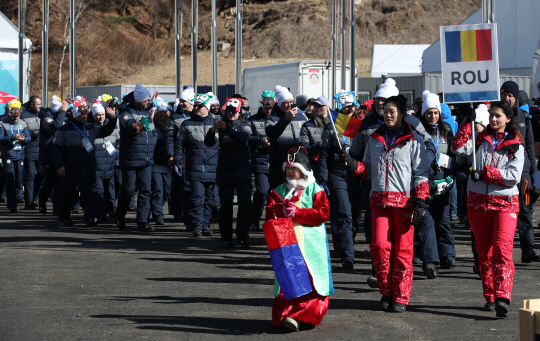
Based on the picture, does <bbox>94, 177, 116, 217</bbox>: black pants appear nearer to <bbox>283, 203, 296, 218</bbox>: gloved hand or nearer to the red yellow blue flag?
the red yellow blue flag

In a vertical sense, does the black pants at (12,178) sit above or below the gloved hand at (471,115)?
below

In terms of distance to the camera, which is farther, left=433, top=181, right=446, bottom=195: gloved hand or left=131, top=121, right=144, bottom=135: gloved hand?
left=131, top=121, right=144, bottom=135: gloved hand

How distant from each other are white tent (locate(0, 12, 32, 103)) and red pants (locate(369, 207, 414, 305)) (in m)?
19.6

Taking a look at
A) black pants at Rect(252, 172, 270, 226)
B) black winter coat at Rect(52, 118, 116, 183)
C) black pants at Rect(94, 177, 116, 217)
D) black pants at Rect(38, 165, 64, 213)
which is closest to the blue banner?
black pants at Rect(38, 165, 64, 213)

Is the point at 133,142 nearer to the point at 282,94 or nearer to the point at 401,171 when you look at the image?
the point at 282,94

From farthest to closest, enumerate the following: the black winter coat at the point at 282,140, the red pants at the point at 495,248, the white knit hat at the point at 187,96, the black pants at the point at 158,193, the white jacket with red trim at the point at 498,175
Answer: the black pants at the point at 158,193, the white knit hat at the point at 187,96, the black winter coat at the point at 282,140, the white jacket with red trim at the point at 498,175, the red pants at the point at 495,248

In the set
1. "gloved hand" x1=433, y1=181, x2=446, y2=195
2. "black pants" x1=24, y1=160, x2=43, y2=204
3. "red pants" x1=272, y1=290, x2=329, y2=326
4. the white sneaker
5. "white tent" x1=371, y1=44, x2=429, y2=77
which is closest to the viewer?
the white sneaker

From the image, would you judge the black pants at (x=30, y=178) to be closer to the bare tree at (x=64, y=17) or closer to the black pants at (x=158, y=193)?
the black pants at (x=158, y=193)

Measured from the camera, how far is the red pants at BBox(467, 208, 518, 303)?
6547mm

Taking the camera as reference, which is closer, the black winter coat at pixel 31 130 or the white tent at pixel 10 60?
the black winter coat at pixel 31 130

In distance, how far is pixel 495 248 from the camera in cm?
662

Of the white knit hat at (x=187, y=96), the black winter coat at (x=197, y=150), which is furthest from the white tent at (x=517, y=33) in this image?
the black winter coat at (x=197, y=150)

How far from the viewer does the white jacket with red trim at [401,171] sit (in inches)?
267

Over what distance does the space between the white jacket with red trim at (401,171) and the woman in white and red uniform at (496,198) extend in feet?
1.53
